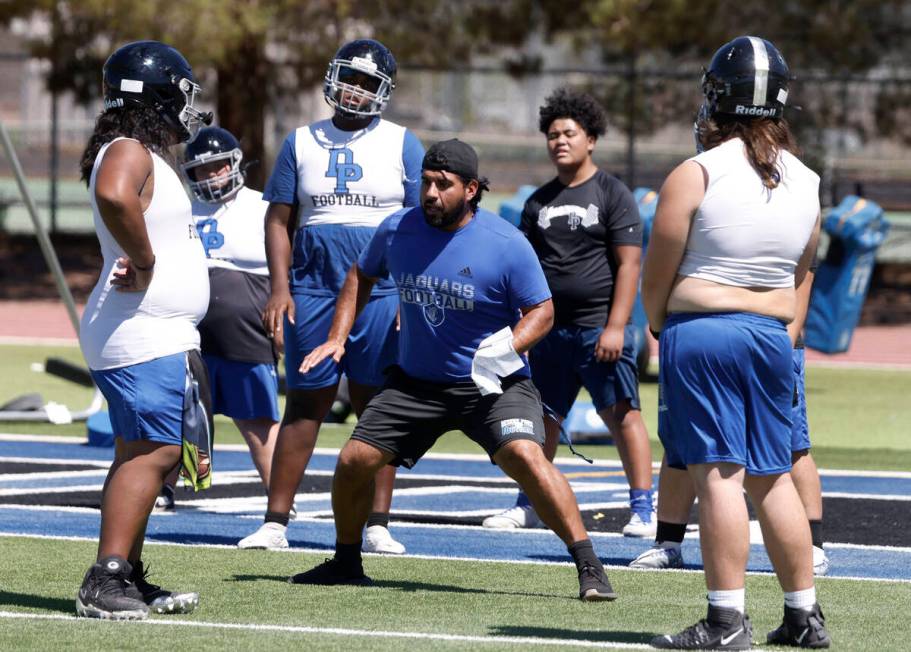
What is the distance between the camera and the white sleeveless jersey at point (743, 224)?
5.92 m

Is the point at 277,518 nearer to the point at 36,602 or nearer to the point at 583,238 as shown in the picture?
the point at 36,602

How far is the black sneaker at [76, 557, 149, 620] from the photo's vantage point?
648 cm

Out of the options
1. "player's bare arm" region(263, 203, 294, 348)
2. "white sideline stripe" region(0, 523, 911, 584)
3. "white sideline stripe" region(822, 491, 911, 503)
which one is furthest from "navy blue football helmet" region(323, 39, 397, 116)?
"white sideline stripe" region(822, 491, 911, 503)

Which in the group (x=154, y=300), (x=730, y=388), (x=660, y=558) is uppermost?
(x=154, y=300)

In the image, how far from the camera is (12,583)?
7.33 m

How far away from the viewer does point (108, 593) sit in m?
6.48

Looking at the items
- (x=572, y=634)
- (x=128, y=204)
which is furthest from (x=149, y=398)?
(x=572, y=634)

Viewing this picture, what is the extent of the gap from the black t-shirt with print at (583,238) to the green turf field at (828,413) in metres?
3.21

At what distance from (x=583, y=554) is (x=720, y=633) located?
123 cm

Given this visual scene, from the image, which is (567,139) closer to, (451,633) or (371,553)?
(371,553)

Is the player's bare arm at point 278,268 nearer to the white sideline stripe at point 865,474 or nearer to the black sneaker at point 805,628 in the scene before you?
the black sneaker at point 805,628

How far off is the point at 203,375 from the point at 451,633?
4.41ft

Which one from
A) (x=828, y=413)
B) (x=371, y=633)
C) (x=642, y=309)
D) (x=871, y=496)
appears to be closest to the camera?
(x=371, y=633)

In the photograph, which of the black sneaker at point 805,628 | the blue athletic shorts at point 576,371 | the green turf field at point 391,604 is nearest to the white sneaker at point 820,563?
the green turf field at point 391,604
